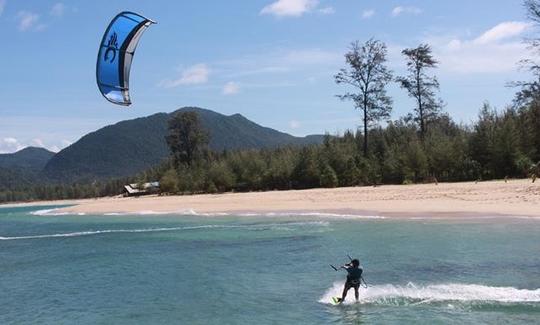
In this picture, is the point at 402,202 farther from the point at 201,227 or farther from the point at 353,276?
the point at 353,276

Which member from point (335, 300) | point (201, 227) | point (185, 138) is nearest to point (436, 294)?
point (335, 300)

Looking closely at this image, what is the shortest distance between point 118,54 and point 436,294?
1006cm

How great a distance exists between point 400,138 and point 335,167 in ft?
21.0

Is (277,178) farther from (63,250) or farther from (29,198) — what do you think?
(29,198)

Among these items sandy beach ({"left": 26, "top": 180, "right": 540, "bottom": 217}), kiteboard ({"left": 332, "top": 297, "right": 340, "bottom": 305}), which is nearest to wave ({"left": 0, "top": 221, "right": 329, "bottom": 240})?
sandy beach ({"left": 26, "top": 180, "right": 540, "bottom": 217})

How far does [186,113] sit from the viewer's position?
92250 millimetres

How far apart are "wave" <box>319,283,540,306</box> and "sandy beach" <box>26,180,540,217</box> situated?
13.3 m

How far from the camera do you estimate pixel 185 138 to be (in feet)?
297

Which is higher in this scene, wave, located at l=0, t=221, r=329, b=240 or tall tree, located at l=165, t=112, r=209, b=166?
tall tree, located at l=165, t=112, r=209, b=166

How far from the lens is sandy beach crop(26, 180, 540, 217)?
3086 cm

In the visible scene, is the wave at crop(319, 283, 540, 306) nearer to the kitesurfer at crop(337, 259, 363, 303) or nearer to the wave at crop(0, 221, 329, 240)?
the kitesurfer at crop(337, 259, 363, 303)

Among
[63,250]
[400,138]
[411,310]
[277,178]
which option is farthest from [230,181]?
[411,310]

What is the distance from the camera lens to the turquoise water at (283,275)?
584 inches

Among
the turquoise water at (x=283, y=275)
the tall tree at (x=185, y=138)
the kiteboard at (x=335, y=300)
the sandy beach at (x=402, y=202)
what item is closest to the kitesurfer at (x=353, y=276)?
the kiteboard at (x=335, y=300)
